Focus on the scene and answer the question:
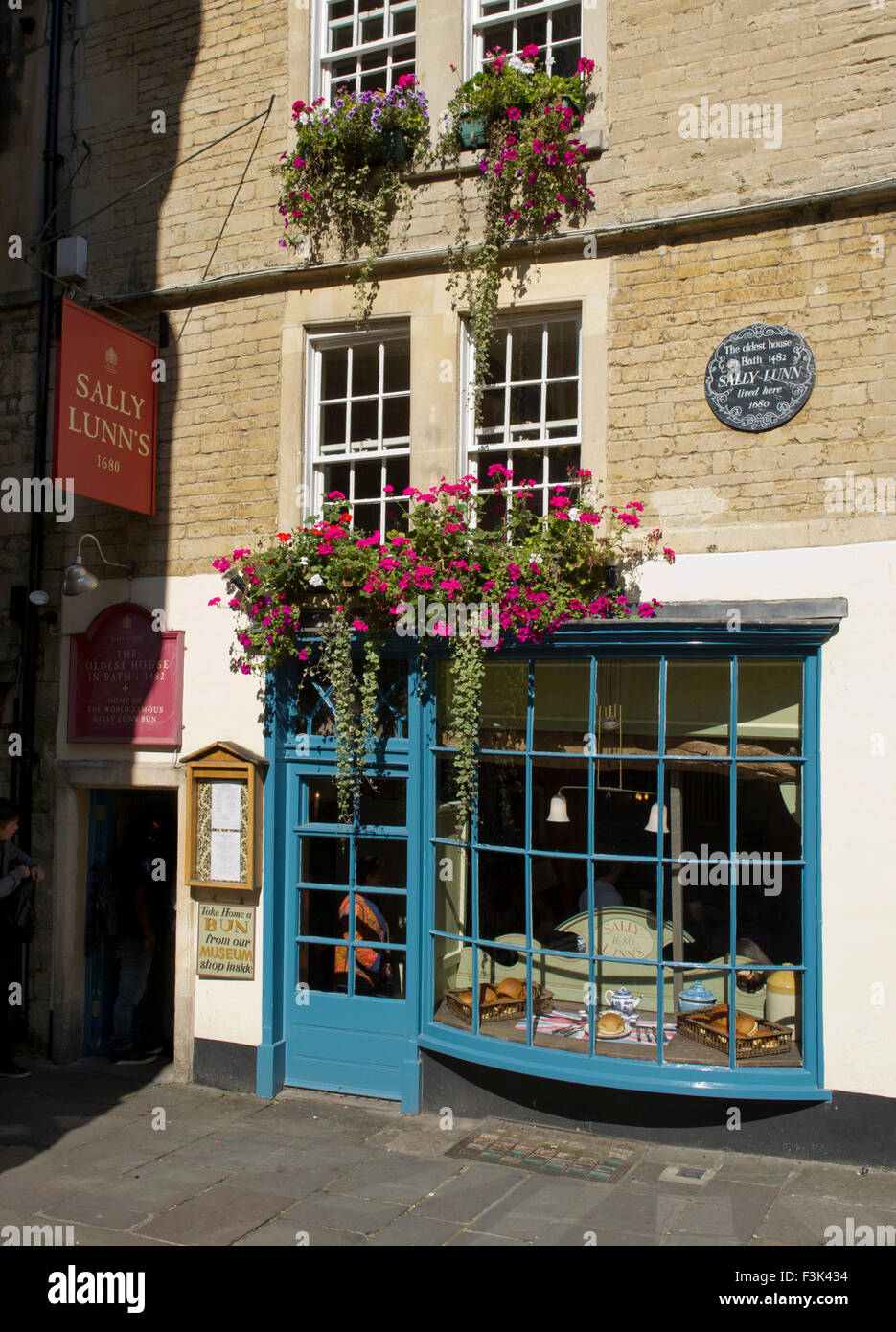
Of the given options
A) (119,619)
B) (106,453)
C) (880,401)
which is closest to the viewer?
(880,401)

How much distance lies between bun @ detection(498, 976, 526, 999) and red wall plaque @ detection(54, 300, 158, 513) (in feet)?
15.0

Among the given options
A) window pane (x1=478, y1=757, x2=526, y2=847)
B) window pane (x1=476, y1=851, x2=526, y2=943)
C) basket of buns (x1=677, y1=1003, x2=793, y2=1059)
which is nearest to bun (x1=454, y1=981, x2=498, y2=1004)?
window pane (x1=476, y1=851, x2=526, y2=943)

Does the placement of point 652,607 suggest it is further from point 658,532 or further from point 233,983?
point 233,983

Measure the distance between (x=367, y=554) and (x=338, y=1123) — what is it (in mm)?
3949

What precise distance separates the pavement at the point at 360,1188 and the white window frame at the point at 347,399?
14.2ft

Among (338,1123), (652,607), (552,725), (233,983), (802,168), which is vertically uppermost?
(802,168)

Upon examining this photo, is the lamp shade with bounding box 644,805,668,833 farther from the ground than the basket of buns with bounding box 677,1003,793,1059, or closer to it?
farther from the ground

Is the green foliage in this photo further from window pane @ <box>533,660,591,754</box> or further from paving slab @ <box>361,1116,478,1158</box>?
paving slab @ <box>361,1116,478,1158</box>

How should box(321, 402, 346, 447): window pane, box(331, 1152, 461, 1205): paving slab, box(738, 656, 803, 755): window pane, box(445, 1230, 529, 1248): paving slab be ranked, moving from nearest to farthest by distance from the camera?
box(445, 1230, 529, 1248): paving slab → box(331, 1152, 461, 1205): paving slab → box(738, 656, 803, 755): window pane → box(321, 402, 346, 447): window pane

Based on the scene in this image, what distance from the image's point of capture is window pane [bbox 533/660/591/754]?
7.06 meters

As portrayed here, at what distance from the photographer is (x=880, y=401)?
643 cm

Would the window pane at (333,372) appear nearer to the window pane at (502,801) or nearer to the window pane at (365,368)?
the window pane at (365,368)
